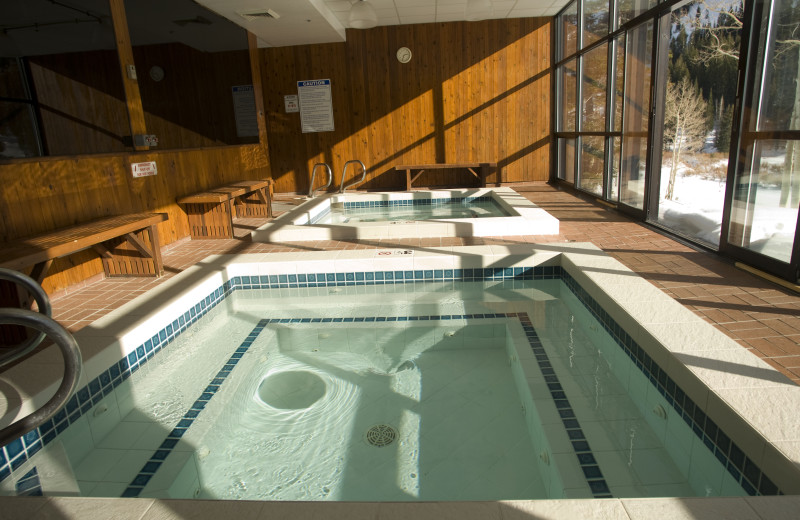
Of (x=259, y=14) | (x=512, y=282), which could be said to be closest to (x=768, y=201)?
(x=512, y=282)

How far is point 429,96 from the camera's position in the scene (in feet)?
26.9

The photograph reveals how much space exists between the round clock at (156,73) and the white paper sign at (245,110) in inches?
41.7

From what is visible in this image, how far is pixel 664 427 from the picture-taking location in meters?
2.01

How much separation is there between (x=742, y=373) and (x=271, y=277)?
10.2ft

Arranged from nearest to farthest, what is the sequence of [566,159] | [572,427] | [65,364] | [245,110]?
1. [65,364]
2. [572,427]
3. [566,159]
4. [245,110]

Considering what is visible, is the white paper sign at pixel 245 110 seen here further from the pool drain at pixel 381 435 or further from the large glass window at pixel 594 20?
the pool drain at pixel 381 435

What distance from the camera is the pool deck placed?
1.32 m

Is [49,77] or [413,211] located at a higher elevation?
[49,77]

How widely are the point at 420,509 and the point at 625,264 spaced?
2.65 meters

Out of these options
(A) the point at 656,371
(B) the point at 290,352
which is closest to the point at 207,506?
(B) the point at 290,352

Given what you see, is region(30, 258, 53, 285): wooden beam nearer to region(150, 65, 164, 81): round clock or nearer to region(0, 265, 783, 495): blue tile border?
region(0, 265, 783, 495): blue tile border

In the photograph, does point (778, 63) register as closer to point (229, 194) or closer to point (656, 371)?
point (656, 371)

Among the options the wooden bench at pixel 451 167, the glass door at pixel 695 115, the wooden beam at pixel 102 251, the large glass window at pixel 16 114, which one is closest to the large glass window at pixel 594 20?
the glass door at pixel 695 115

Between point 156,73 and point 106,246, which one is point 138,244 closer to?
point 106,246
